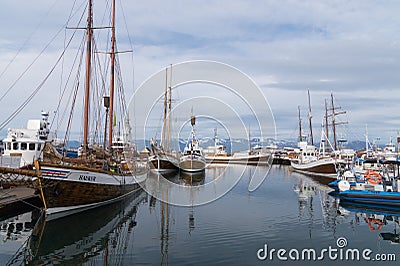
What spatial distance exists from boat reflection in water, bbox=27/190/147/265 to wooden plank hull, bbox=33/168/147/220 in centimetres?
77

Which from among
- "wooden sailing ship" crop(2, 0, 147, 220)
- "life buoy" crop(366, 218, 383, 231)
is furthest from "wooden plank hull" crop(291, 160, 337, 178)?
"wooden sailing ship" crop(2, 0, 147, 220)

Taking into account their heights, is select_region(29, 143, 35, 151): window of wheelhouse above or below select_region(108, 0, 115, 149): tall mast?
below

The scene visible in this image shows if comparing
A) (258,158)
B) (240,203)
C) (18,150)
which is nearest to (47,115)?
(18,150)

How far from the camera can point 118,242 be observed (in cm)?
1875

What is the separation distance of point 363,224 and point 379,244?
14.8 feet

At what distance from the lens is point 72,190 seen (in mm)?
23484

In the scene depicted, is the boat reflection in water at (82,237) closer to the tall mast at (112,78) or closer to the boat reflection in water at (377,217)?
the tall mast at (112,78)

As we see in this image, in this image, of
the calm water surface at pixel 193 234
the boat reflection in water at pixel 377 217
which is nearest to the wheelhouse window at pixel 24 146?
the calm water surface at pixel 193 234

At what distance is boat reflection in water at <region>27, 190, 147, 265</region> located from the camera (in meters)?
16.4

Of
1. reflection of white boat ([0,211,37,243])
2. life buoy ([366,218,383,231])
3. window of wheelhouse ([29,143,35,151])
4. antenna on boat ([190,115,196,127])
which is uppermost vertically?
antenna on boat ([190,115,196,127])

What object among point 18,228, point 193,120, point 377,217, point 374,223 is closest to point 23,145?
point 18,228

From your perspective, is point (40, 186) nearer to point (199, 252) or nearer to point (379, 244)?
point (199, 252)

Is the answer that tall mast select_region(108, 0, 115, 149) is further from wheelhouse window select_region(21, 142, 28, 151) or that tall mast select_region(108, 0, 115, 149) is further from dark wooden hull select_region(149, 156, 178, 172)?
dark wooden hull select_region(149, 156, 178, 172)

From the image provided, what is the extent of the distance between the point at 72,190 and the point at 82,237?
5009 mm
